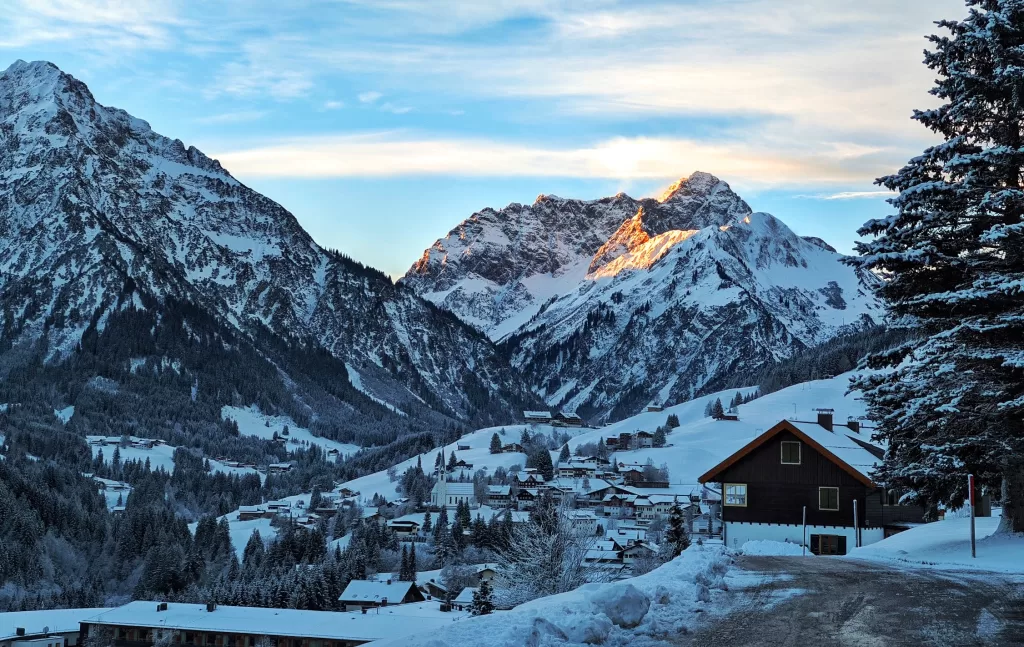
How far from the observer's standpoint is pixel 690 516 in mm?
148375

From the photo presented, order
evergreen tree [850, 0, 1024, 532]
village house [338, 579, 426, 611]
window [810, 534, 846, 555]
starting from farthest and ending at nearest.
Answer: village house [338, 579, 426, 611] → window [810, 534, 846, 555] → evergreen tree [850, 0, 1024, 532]

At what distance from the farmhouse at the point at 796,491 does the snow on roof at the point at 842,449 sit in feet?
0.19

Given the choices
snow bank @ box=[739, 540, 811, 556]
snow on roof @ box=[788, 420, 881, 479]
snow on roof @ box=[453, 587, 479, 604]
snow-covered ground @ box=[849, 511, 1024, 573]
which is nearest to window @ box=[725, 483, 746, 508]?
snow on roof @ box=[788, 420, 881, 479]

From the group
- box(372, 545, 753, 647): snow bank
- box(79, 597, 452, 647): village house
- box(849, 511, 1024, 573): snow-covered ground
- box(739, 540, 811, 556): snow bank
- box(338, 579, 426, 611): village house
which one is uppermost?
box(849, 511, 1024, 573): snow-covered ground

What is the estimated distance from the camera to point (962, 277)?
3072 centimetres

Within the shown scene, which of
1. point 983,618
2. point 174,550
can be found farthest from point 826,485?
point 174,550

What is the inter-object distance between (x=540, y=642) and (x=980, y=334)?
18.4 meters

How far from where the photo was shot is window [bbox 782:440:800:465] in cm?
4691

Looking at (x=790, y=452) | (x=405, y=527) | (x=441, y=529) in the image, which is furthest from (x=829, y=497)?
(x=405, y=527)

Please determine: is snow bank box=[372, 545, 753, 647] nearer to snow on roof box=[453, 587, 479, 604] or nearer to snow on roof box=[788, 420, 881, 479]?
snow on roof box=[788, 420, 881, 479]

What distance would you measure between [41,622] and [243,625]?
27542 millimetres

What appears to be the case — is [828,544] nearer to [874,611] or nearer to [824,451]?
[824,451]

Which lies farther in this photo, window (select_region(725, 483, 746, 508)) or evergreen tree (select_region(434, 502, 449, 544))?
evergreen tree (select_region(434, 502, 449, 544))

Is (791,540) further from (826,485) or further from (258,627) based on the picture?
(258,627)
